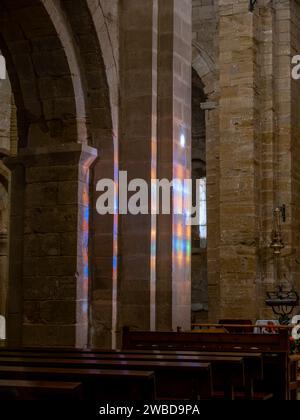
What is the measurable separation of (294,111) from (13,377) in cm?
1383

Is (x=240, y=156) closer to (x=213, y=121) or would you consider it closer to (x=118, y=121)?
(x=213, y=121)

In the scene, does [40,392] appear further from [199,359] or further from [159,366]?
[199,359]

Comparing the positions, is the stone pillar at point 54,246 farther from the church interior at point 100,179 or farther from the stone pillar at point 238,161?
the stone pillar at point 238,161

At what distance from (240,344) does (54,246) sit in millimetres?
2434

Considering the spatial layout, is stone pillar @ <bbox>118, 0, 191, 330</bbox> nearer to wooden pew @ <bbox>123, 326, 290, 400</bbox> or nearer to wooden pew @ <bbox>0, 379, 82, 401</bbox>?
wooden pew @ <bbox>123, 326, 290, 400</bbox>

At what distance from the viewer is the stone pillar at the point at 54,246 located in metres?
8.68

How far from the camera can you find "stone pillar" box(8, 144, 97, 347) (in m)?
8.68

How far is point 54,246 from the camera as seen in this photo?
28.9 feet

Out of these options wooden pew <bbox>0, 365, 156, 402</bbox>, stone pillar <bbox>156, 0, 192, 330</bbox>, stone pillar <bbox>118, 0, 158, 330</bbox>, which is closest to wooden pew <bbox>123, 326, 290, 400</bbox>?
stone pillar <bbox>118, 0, 158, 330</bbox>

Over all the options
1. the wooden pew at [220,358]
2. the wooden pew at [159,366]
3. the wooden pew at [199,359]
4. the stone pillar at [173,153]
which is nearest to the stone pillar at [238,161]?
the stone pillar at [173,153]

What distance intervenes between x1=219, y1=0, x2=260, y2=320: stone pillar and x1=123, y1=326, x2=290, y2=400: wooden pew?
7.86 metres

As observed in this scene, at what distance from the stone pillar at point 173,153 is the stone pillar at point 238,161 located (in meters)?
6.02

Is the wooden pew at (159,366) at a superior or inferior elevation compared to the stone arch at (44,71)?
inferior

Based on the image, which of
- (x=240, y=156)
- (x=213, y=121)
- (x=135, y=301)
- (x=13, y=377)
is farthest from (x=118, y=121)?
(x=213, y=121)
